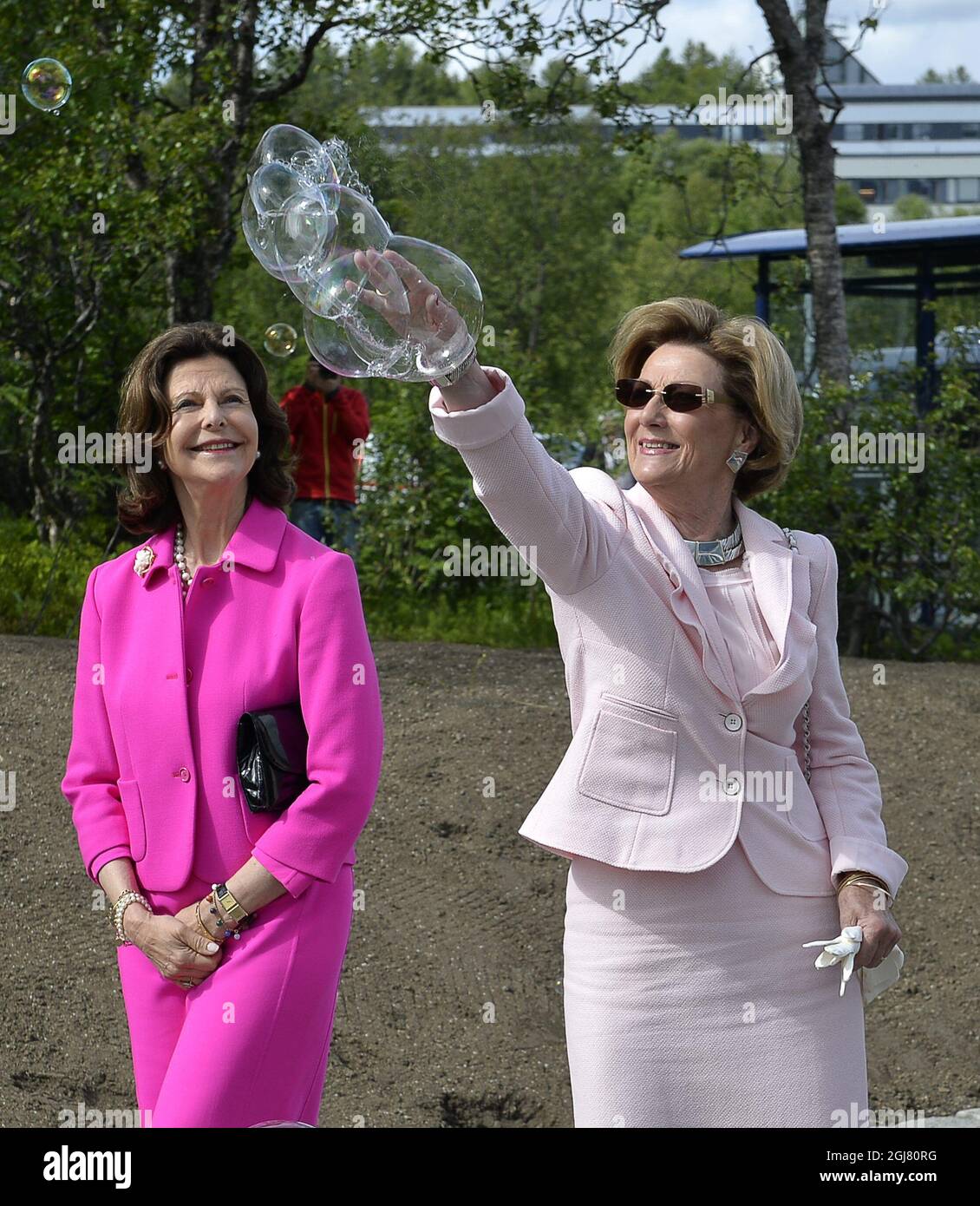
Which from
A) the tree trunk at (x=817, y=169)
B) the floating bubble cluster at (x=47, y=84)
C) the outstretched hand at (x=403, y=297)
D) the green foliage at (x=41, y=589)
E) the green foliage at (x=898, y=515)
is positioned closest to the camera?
the outstretched hand at (x=403, y=297)

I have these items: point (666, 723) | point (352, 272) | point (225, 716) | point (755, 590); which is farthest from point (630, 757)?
point (352, 272)

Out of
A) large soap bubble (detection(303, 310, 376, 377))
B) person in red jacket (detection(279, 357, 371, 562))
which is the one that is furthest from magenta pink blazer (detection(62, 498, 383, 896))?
person in red jacket (detection(279, 357, 371, 562))

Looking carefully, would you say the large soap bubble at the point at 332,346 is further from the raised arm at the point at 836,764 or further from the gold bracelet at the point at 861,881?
the gold bracelet at the point at 861,881

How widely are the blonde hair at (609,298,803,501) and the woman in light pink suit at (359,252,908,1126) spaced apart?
1.5 inches

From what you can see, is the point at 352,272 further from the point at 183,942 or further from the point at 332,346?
the point at 183,942

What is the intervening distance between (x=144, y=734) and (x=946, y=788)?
5437mm

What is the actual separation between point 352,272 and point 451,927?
4.22 meters

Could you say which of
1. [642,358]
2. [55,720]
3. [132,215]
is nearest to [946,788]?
[55,720]

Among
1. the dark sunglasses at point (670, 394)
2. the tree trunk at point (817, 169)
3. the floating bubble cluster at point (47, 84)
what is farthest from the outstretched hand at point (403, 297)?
the tree trunk at point (817, 169)

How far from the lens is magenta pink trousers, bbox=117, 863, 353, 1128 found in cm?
284

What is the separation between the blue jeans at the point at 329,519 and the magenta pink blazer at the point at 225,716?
22.8 feet

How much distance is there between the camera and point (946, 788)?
763cm

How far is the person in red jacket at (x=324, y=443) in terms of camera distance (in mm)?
9938

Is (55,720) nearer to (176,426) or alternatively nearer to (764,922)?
(176,426)
